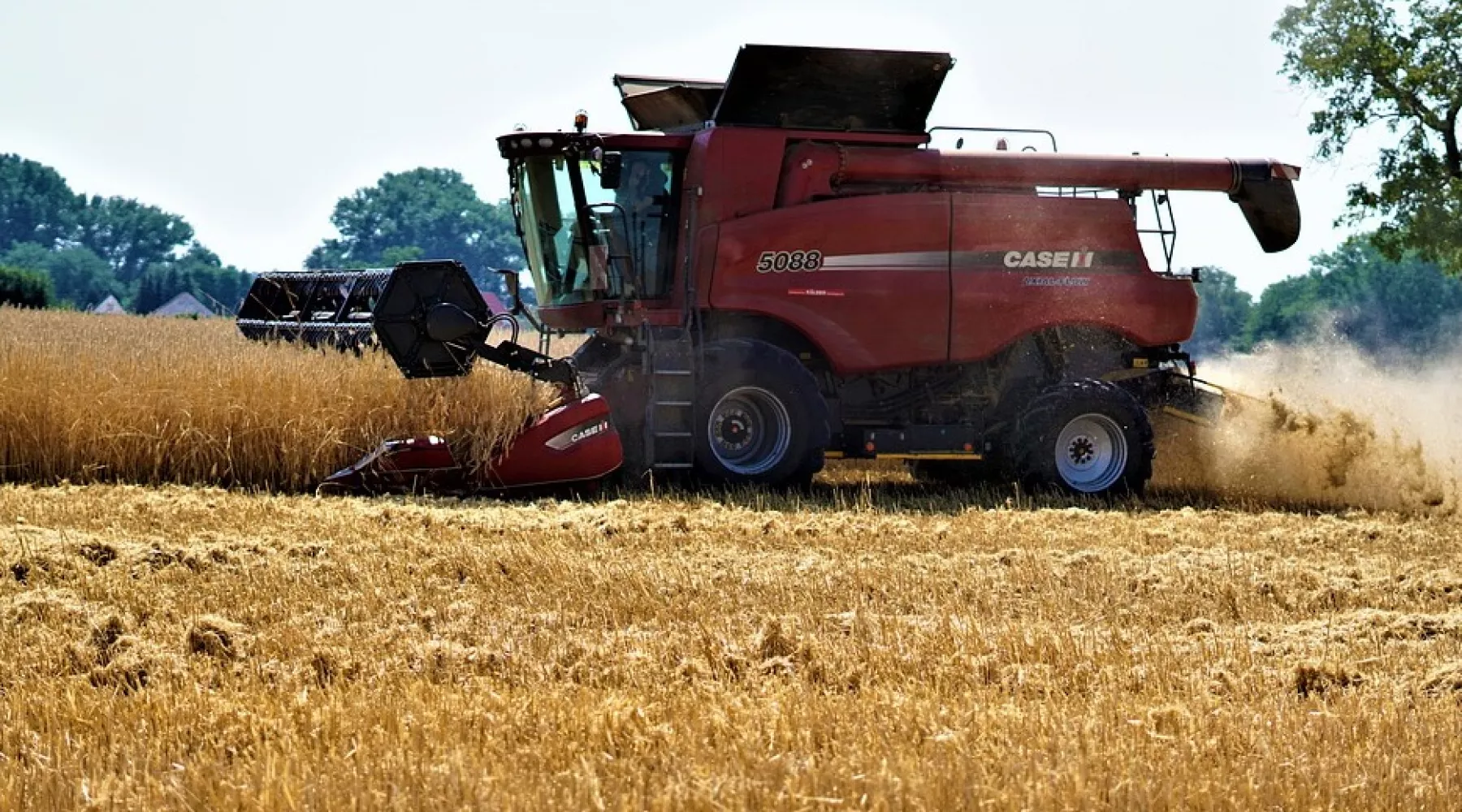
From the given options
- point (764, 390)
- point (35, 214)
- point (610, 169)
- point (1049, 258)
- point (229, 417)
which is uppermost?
point (35, 214)

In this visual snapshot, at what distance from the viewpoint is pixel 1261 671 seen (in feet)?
18.3

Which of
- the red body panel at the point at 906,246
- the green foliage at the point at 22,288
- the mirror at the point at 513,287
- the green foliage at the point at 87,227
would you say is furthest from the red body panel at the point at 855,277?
the green foliage at the point at 87,227

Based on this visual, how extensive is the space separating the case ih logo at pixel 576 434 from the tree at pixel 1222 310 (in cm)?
7657

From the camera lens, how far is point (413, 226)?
101688mm

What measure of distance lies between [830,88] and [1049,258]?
1875mm

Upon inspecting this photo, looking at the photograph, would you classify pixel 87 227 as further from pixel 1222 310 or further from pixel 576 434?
pixel 576 434

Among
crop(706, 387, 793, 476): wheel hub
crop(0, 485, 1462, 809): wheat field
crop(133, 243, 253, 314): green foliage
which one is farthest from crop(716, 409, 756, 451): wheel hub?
crop(133, 243, 253, 314): green foliage

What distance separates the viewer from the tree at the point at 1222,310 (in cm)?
8706

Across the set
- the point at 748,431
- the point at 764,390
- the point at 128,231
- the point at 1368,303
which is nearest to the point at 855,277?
the point at 764,390

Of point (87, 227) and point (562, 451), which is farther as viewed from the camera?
point (87, 227)

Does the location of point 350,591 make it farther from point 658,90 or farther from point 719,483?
point 658,90

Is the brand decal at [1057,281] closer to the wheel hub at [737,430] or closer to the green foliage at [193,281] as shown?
the wheel hub at [737,430]

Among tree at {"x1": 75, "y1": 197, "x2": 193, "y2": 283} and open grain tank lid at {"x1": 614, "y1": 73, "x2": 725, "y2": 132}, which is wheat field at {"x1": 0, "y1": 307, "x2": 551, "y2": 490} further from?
tree at {"x1": 75, "y1": 197, "x2": 193, "y2": 283}

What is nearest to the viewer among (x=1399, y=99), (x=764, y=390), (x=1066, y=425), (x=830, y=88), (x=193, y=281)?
(x=764, y=390)
